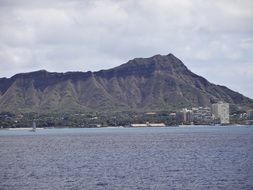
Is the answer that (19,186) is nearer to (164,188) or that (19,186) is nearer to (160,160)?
(164,188)

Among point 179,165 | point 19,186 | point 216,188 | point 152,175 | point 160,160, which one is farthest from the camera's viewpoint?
point 160,160

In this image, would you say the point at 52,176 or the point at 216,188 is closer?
the point at 216,188

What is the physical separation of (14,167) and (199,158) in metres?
30.8

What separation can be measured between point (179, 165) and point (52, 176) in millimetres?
21266

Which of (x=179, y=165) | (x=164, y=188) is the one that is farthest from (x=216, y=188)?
(x=179, y=165)

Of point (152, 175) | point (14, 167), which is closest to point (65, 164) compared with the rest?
point (14, 167)

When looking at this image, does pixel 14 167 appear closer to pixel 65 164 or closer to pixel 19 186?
pixel 65 164

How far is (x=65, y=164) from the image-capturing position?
302 ft

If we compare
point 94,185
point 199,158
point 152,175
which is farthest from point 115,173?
point 199,158

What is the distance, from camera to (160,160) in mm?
97438

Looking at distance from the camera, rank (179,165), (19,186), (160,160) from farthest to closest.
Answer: (160,160) → (179,165) → (19,186)

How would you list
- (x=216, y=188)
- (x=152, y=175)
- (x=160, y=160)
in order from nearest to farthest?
(x=216, y=188) → (x=152, y=175) → (x=160, y=160)

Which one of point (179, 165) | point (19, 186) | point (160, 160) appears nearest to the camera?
point (19, 186)

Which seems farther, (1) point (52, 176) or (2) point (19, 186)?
(1) point (52, 176)
